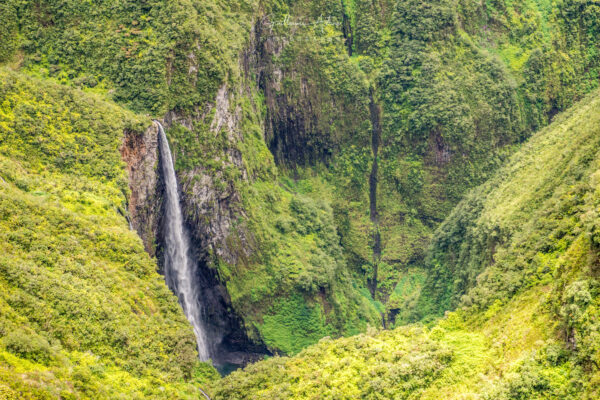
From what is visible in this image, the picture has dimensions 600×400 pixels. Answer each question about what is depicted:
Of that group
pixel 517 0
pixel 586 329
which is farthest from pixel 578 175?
pixel 517 0

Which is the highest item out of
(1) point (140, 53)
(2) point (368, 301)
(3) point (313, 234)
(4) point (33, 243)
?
(1) point (140, 53)

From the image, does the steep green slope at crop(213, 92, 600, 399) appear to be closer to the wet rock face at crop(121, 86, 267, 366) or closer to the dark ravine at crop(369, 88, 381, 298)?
the wet rock face at crop(121, 86, 267, 366)

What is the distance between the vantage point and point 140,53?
105 feet

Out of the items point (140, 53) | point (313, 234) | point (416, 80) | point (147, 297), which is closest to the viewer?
point (147, 297)

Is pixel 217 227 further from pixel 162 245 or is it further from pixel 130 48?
pixel 130 48

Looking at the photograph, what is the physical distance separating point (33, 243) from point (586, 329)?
14961 mm

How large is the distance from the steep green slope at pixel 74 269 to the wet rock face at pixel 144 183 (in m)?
0.63

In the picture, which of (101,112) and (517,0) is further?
(517,0)

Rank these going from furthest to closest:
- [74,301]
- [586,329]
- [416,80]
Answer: [416,80], [74,301], [586,329]

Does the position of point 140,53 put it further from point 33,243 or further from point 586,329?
point 586,329

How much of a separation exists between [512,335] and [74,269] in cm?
1302

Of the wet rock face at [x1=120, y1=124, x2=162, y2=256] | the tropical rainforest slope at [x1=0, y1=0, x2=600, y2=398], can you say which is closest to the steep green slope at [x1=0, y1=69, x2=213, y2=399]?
the tropical rainforest slope at [x1=0, y1=0, x2=600, y2=398]

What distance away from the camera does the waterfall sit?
98.6ft

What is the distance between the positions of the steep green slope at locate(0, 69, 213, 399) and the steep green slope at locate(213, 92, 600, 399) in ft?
13.7
